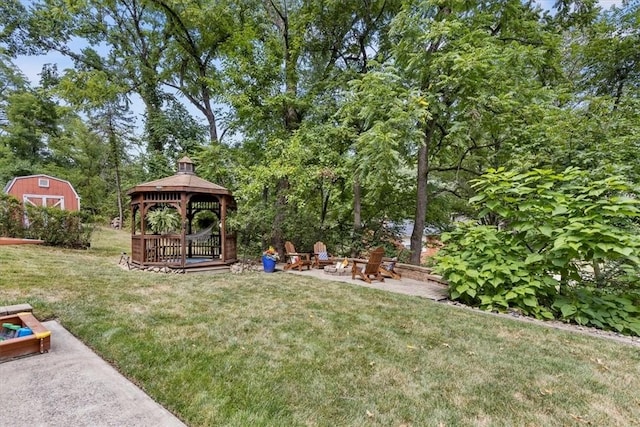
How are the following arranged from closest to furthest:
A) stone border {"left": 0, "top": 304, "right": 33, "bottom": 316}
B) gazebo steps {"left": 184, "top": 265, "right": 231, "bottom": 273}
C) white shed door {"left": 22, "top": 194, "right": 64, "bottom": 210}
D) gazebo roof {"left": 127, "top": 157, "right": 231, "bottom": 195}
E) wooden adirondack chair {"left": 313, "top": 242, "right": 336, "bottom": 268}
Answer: stone border {"left": 0, "top": 304, "right": 33, "bottom": 316} < gazebo roof {"left": 127, "top": 157, "right": 231, "bottom": 195} < gazebo steps {"left": 184, "top": 265, "right": 231, "bottom": 273} < wooden adirondack chair {"left": 313, "top": 242, "right": 336, "bottom": 268} < white shed door {"left": 22, "top": 194, "right": 64, "bottom": 210}

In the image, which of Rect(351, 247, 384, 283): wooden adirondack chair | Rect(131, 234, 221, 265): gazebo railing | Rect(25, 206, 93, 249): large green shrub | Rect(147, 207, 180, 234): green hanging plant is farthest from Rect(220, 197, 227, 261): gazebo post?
Rect(25, 206, 93, 249): large green shrub

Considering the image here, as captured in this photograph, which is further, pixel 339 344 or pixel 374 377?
pixel 339 344

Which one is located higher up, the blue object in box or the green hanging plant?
the green hanging plant

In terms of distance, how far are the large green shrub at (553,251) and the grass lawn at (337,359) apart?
29.5 inches

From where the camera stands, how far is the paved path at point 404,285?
249 inches

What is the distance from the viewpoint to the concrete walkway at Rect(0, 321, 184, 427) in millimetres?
2098

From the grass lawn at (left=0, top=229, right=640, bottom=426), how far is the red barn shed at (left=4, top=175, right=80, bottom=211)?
1409 cm

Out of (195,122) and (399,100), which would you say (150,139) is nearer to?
(195,122)

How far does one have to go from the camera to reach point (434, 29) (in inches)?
279

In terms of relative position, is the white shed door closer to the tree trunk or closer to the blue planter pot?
the blue planter pot

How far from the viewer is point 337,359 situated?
325cm

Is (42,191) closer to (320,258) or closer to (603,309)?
(320,258)

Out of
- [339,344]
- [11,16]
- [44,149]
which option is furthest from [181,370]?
[44,149]

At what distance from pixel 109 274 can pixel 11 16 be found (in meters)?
13.5
